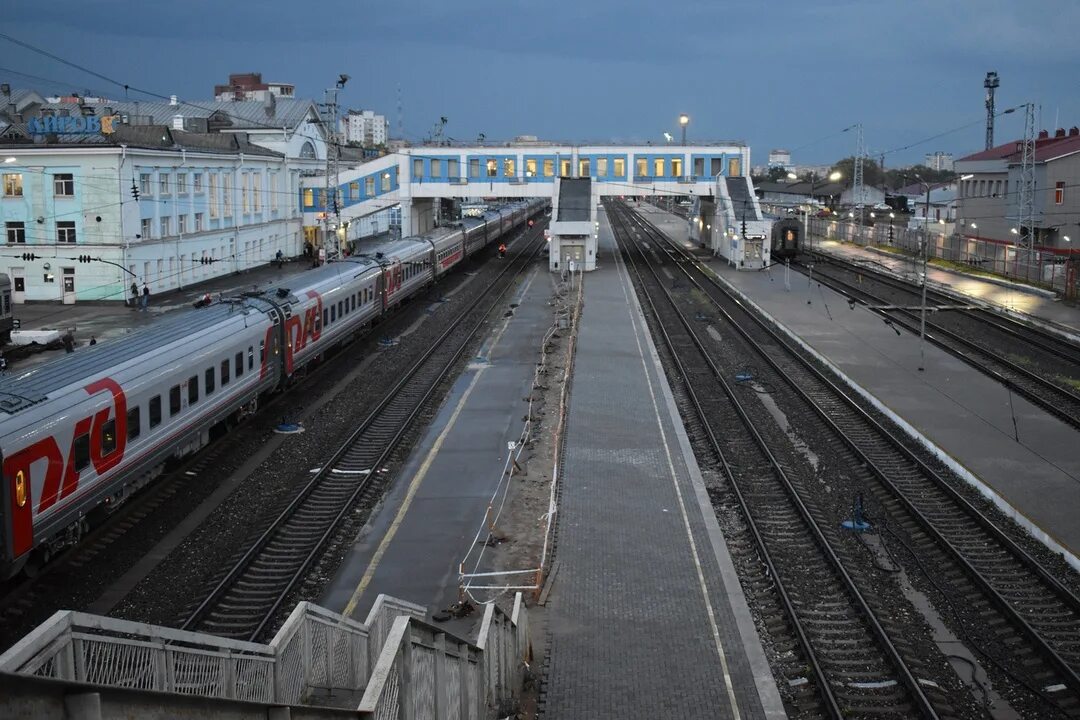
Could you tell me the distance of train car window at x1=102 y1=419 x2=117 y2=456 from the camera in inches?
604

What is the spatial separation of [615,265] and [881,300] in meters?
21.1

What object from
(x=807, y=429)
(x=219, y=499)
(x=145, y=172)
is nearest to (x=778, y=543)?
(x=807, y=429)

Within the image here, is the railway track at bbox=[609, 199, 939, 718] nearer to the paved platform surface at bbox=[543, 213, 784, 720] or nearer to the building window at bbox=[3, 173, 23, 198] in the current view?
the paved platform surface at bbox=[543, 213, 784, 720]

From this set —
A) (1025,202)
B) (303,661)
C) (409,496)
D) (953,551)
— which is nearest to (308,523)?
(409,496)

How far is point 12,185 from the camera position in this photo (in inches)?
1689

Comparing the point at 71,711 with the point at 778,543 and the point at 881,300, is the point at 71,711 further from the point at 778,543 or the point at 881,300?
the point at 881,300

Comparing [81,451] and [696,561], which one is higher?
[81,451]

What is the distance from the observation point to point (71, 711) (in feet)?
14.2

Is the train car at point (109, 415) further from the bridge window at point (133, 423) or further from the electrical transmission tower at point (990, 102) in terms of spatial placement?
the electrical transmission tower at point (990, 102)

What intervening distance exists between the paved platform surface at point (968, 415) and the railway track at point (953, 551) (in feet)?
2.71

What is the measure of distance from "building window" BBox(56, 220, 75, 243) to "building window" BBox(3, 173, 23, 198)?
7.80 ft

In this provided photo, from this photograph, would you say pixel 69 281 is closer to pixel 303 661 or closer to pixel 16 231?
pixel 16 231

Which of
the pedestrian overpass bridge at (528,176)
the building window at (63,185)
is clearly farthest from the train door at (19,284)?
the pedestrian overpass bridge at (528,176)

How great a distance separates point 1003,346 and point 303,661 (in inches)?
1226
